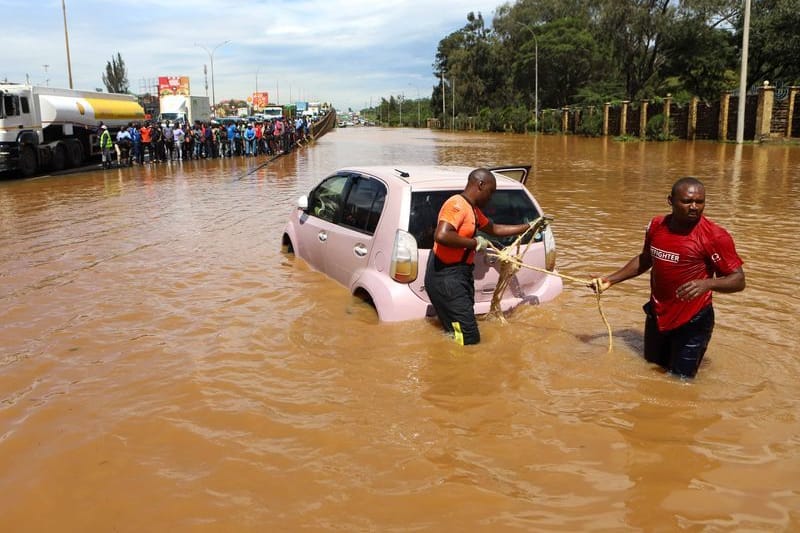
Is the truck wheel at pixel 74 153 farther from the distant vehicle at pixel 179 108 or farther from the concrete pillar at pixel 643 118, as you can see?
the concrete pillar at pixel 643 118

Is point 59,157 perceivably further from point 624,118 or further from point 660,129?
point 624,118

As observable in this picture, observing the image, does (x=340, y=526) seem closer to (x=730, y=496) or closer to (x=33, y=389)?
(x=730, y=496)

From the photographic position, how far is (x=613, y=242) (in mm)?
9609

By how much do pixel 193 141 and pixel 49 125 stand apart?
659cm

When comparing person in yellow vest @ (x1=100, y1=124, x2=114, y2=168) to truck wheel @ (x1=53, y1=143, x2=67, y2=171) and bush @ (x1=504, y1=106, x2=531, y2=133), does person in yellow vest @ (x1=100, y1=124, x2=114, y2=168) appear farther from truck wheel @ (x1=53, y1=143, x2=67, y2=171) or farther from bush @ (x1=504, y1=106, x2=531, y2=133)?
bush @ (x1=504, y1=106, x2=531, y2=133)

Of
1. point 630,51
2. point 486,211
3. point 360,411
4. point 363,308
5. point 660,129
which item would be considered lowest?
point 360,411

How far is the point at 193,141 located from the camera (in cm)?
2912

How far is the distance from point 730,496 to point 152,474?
280cm

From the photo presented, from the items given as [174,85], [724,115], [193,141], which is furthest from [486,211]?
[174,85]

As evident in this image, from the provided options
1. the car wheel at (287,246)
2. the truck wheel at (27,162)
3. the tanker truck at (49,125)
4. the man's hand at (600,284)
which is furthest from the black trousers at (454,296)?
the truck wheel at (27,162)

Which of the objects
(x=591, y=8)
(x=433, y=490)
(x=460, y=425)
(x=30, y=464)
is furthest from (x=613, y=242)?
(x=591, y=8)

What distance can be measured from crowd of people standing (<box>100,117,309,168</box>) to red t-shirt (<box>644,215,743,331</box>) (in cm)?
2401

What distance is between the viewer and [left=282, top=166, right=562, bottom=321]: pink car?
5.16 m

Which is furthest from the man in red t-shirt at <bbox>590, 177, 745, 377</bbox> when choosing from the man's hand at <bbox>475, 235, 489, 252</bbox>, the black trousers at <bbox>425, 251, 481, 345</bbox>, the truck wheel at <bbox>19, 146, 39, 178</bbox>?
the truck wheel at <bbox>19, 146, 39, 178</bbox>
